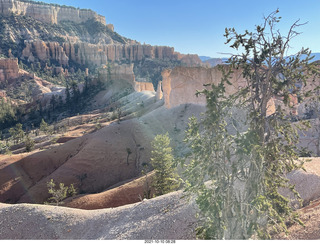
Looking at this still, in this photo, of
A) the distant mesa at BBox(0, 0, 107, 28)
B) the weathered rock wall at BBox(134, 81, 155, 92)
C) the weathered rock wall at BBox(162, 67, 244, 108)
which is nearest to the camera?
the weathered rock wall at BBox(162, 67, 244, 108)

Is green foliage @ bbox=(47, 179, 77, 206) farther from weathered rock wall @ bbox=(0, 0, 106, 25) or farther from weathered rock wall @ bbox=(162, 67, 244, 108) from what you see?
weathered rock wall @ bbox=(0, 0, 106, 25)

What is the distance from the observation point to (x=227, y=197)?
7.45m

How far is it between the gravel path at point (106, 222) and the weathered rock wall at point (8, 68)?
99.2 metres

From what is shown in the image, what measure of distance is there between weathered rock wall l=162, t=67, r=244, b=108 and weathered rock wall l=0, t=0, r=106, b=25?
139440mm

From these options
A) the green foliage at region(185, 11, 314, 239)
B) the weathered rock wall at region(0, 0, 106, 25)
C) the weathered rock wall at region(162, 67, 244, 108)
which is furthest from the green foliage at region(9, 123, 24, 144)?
the weathered rock wall at region(0, 0, 106, 25)

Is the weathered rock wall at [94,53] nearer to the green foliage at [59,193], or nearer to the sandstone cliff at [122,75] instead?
the sandstone cliff at [122,75]

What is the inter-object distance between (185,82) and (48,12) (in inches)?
6067

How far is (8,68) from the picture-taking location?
98.4m

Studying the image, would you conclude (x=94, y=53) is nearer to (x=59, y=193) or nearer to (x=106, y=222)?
(x=59, y=193)

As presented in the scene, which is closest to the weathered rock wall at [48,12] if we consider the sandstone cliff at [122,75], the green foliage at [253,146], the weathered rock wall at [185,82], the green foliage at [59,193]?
the sandstone cliff at [122,75]

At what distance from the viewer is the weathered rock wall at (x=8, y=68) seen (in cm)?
9794

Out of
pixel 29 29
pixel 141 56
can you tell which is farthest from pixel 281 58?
pixel 29 29

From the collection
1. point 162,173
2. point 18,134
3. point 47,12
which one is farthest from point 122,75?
point 47,12

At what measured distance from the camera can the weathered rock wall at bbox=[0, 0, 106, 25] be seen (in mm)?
140488
